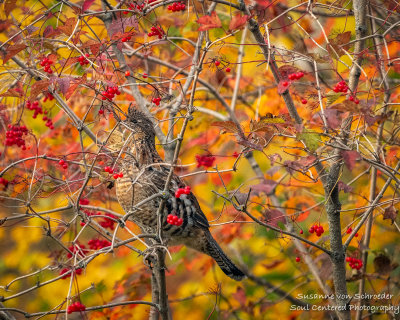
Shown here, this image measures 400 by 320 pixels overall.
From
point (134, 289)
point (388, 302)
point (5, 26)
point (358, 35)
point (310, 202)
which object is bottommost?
point (388, 302)

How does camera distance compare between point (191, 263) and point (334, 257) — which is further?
point (191, 263)

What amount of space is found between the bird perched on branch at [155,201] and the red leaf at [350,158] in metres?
1.77

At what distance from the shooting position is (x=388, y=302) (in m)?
4.47

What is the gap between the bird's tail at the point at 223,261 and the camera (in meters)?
4.82

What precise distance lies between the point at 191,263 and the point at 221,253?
1.00 meters

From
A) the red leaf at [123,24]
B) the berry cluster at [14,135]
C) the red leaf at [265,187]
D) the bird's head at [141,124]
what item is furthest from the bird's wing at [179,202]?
the red leaf at [123,24]

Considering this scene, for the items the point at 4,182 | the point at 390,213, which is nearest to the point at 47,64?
the point at 4,182

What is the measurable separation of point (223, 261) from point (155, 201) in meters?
0.96

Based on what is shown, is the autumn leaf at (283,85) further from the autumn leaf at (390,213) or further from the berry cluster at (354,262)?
the berry cluster at (354,262)

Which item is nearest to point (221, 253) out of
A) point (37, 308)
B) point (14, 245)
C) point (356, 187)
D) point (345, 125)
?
point (356, 187)

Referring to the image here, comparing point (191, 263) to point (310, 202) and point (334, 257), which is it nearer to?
point (310, 202)

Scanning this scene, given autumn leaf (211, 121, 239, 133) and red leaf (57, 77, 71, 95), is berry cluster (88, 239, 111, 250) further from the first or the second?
autumn leaf (211, 121, 239, 133)

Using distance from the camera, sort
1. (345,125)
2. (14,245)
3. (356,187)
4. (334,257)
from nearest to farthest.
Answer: (345,125), (334,257), (356,187), (14,245)

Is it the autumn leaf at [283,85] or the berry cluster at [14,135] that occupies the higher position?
the berry cluster at [14,135]
